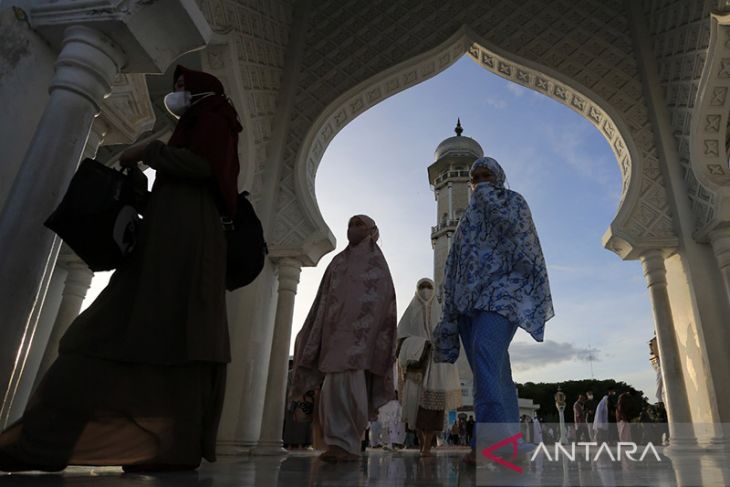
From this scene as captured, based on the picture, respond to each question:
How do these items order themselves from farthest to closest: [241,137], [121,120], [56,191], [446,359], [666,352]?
1. [241,137]
2. [666,352]
3. [121,120]
4. [446,359]
5. [56,191]

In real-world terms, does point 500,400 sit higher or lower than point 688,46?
lower

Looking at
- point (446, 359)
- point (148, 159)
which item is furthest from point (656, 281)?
point (148, 159)

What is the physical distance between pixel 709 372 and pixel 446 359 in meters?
3.54

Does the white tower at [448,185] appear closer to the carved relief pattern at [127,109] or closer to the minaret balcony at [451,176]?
the minaret balcony at [451,176]

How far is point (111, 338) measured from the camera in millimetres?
1687

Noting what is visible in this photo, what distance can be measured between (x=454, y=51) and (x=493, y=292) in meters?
5.24

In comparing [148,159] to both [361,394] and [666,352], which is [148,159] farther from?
[666,352]

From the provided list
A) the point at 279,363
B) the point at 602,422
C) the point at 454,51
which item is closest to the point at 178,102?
the point at 279,363

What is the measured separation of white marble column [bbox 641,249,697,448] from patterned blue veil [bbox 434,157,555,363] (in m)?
3.41

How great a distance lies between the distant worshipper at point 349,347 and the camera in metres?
2.85

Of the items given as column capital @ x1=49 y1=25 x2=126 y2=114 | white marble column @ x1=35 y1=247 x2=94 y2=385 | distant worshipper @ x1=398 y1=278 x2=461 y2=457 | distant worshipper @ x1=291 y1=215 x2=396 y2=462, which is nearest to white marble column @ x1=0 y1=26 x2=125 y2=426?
column capital @ x1=49 y1=25 x2=126 y2=114

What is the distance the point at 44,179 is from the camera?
2.07 metres

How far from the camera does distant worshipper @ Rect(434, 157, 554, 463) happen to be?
223 centimetres

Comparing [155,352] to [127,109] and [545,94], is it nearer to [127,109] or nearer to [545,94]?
[127,109]
